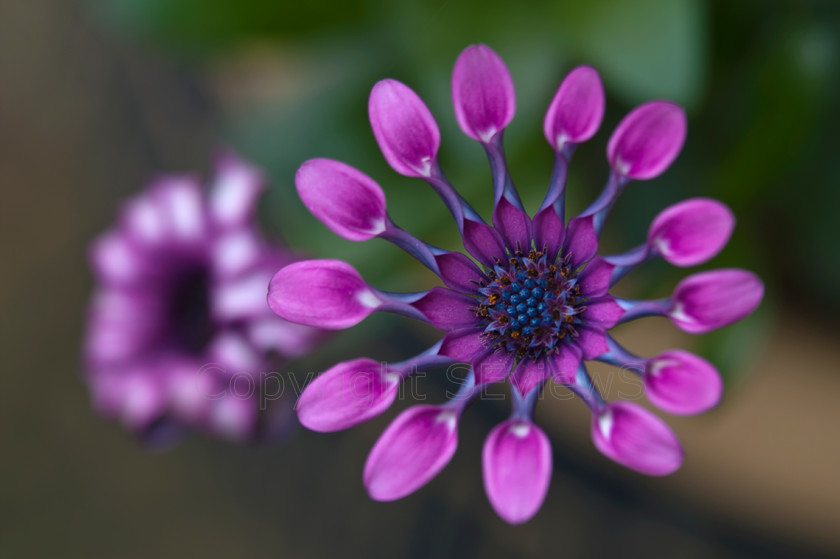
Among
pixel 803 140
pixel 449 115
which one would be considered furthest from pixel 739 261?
pixel 449 115

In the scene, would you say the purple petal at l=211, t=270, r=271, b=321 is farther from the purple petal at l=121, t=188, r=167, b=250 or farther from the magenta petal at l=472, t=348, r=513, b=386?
the magenta petal at l=472, t=348, r=513, b=386

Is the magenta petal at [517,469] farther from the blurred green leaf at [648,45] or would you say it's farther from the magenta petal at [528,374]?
the blurred green leaf at [648,45]

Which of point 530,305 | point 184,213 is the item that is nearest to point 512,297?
point 530,305

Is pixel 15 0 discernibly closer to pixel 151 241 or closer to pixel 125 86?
pixel 125 86

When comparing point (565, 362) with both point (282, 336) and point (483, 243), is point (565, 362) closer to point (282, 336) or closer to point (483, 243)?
point (483, 243)

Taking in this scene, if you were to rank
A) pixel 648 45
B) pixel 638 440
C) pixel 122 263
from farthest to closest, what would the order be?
pixel 122 263 < pixel 648 45 < pixel 638 440
